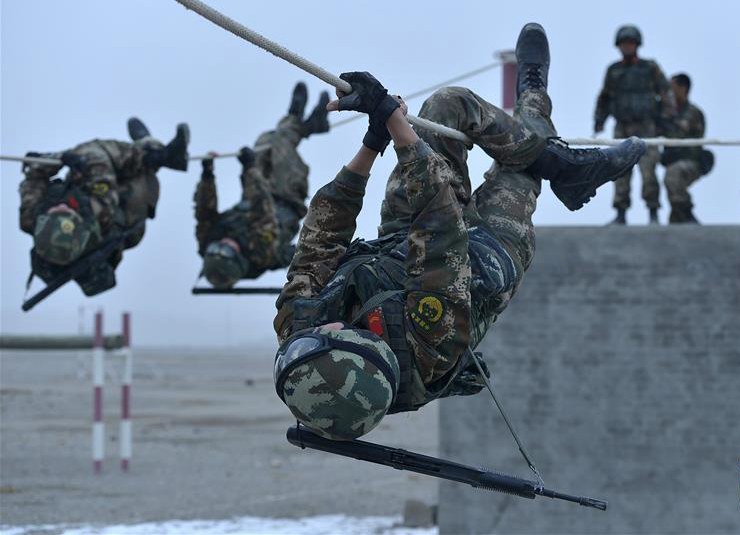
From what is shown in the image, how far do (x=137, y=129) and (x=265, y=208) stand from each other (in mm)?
1387

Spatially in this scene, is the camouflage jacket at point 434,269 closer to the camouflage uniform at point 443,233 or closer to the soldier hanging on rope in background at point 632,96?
the camouflage uniform at point 443,233

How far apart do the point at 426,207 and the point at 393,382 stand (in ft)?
2.44

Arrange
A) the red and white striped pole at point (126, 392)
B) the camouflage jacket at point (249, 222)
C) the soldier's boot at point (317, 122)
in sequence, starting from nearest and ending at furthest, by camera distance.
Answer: the camouflage jacket at point (249, 222)
the soldier's boot at point (317, 122)
the red and white striped pole at point (126, 392)

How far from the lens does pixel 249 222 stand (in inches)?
462

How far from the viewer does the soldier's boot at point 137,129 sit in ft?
36.4

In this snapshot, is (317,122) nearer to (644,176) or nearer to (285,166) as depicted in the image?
(285,166)

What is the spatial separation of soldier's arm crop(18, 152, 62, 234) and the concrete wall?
5067 mm

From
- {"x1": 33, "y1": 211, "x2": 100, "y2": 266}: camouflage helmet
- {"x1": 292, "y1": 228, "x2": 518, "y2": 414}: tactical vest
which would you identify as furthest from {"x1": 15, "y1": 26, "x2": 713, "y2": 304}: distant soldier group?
{"x1": 292, "y1": 228, "x2": 518, "y2": 414}: tactical vest

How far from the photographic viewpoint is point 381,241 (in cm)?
580

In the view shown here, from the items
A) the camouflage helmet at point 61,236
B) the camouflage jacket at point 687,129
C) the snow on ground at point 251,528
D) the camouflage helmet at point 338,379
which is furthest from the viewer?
the snow on ground at point 251,528

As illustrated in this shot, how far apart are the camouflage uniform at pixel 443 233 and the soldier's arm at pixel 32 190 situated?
467cm

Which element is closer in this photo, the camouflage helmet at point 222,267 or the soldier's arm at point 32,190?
the soldier's arm at point 32,190

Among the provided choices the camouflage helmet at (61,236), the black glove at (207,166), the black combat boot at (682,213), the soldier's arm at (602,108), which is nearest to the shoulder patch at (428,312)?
the camouflage helmet at (61,236)

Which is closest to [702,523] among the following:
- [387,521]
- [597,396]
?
[597,396]
